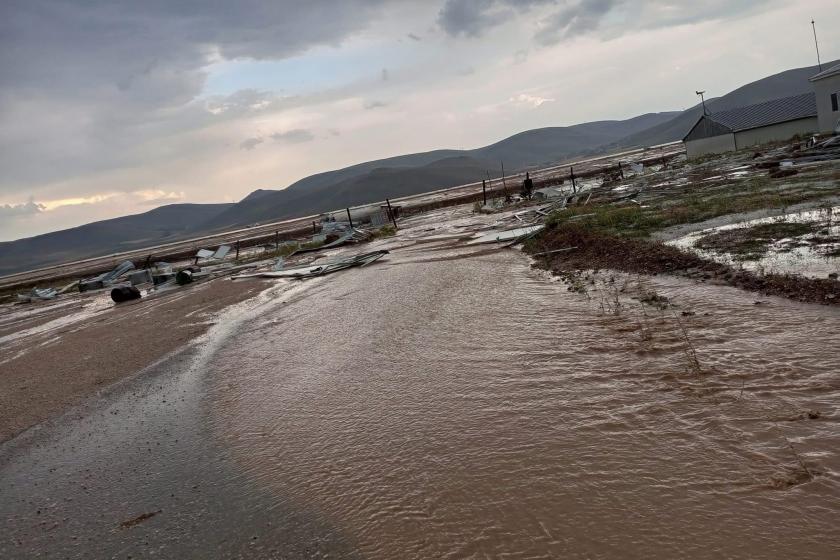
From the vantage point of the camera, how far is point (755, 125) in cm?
4231

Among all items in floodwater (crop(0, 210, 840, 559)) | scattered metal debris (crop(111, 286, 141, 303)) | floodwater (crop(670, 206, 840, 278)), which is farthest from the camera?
scattered metal debris (crop(111, 286, 141, 303))

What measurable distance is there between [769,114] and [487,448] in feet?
156

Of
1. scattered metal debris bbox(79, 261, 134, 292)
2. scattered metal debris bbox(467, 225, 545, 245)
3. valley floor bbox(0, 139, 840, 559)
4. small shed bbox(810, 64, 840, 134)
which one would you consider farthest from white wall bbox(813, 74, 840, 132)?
scattered metal debris bbox(79, 261, 134, 292)

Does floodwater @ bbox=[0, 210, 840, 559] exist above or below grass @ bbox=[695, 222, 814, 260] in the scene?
below

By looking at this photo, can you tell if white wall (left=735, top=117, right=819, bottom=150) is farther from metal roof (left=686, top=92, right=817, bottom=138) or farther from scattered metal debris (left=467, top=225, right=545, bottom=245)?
scattered metal debris (left=467, top=225, right=545, bottom=245)

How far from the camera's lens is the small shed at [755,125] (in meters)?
39.9

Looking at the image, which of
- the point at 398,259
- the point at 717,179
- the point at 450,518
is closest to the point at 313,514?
the point at 450,518

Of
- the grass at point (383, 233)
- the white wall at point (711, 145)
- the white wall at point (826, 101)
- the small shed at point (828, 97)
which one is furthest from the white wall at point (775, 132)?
the grass at point (383, 233)

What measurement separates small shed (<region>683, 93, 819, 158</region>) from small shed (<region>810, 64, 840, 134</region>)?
153 centimetres

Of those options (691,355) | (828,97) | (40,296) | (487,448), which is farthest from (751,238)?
(40,296)

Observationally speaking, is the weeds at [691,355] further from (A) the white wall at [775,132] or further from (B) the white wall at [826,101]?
(A) the white wall at [775,132]

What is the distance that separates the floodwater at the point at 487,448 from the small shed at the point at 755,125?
39.1 metres

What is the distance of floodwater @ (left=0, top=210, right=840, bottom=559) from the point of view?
4289 millimetres

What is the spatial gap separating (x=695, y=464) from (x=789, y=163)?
25.5 metres
